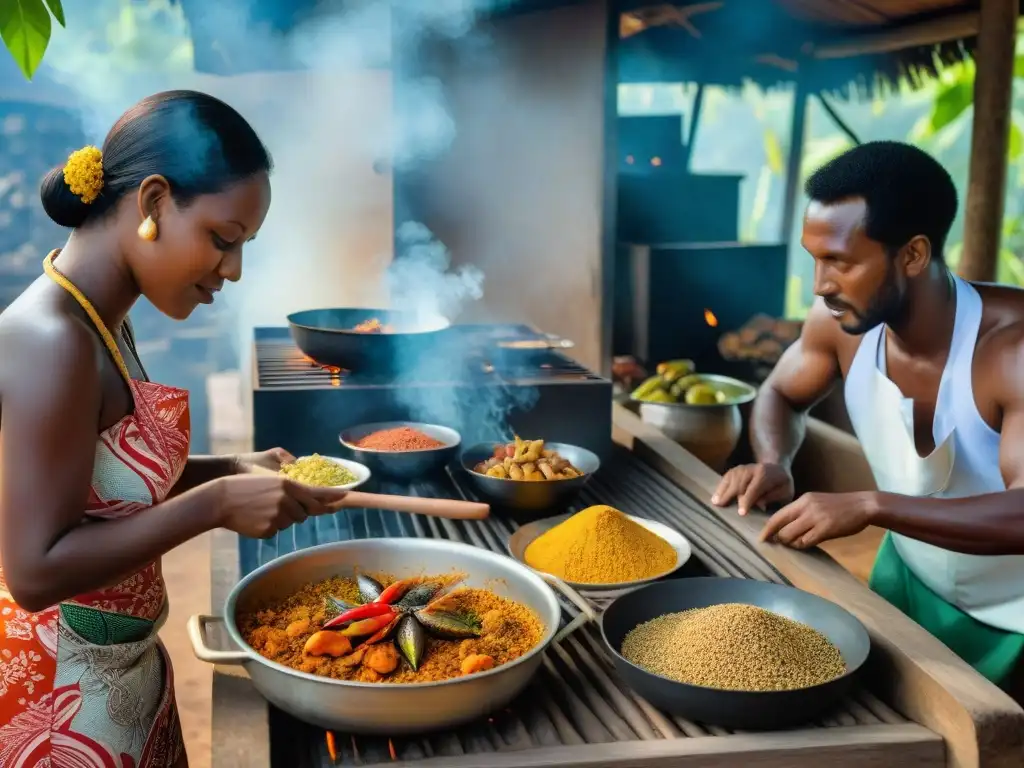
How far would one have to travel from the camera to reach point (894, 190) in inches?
84.8

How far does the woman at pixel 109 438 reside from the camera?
4.25ft

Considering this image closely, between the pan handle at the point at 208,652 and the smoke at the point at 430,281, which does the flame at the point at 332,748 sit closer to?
the pan handle at the point at 208,652

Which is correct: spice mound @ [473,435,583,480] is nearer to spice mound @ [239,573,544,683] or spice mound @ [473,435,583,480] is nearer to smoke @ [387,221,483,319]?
spice mound @ [239,573,544,683]

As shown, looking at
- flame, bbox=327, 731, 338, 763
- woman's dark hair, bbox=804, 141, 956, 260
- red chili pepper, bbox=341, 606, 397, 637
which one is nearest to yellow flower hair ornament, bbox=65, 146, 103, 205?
red chili pepper, bbox=341, 606, 397, 637

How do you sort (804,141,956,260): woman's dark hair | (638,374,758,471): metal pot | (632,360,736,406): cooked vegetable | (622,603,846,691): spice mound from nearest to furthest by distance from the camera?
(622,603,846,691): spice mound
(804,141,956,260): woman's dark hair
(638,374,758,471): metal pot
(632,360,736,406): cooked vegetable

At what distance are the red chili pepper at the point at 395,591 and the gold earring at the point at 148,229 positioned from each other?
752 millimetres

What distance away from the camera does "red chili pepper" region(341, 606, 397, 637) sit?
1.55 metres

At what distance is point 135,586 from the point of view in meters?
1.57

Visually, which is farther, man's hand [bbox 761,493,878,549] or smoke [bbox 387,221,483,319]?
smoke [bbox 387,221,483,319]

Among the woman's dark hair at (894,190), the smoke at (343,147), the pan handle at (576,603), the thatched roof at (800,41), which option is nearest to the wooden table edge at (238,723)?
the pan handle at (576,603)

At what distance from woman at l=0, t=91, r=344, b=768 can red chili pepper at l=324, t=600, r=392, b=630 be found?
19cm

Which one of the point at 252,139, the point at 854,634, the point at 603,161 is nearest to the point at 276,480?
the point at 252,139

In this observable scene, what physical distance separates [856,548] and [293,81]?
414 centimetres

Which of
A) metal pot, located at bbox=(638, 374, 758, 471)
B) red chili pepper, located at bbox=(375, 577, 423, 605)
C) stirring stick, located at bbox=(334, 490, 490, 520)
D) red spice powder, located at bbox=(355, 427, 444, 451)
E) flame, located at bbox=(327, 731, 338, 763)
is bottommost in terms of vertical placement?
metal pot, located at bbox=(638, 374, 758, 471)
